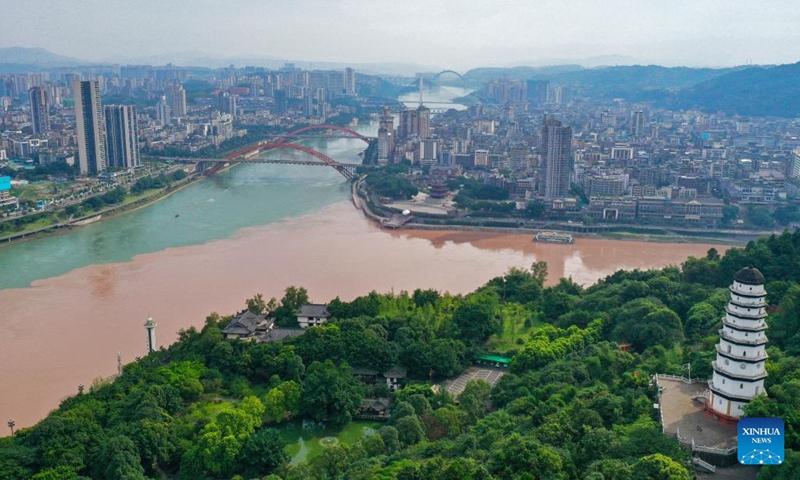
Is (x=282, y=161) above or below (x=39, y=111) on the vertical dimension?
below

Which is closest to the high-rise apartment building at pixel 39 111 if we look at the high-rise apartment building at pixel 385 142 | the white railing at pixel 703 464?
the high-rise apartment building at pixel 385 142

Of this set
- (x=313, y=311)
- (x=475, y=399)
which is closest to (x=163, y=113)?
(x=313, y=311)

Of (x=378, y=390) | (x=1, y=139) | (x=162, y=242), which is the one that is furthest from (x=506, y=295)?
(x=1, y=139)

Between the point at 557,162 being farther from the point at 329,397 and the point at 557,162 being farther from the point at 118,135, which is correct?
the point at 118,135

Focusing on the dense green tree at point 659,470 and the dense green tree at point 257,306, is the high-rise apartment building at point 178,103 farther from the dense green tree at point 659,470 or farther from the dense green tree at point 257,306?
the dense green tree at point 659,470

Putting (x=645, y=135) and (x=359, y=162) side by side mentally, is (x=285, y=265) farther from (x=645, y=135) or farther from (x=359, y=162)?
(x=645, y=135)

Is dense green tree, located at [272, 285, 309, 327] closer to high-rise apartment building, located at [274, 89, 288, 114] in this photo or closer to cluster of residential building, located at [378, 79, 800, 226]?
cluster of residential building, located at [378, 79, 800, 226]
